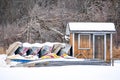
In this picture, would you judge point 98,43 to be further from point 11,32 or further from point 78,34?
point 11,32

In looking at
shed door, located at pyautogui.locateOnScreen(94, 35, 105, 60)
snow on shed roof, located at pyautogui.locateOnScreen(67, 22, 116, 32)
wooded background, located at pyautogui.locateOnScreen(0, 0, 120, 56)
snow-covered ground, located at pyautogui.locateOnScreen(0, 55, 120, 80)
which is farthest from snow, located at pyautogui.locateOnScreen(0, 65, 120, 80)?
wooded background, located at pyautogui.locateOnScreen(0, 0, 120, 56)

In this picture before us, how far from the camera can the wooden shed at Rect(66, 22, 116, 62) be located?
52.2 ft

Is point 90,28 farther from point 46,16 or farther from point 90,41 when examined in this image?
point 46,16

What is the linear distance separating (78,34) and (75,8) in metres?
12.6

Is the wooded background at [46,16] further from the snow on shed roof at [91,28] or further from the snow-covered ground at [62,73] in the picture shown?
the snow-covered ground at [62,73]

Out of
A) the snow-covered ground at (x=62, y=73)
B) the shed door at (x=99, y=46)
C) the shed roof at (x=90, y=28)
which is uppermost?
the snow-covered ground at (x=62, y=73)

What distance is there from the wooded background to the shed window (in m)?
7.71

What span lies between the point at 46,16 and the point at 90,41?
36.7 feet

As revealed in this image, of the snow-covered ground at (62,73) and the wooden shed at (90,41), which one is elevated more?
the snow-covered ground at (62,73)

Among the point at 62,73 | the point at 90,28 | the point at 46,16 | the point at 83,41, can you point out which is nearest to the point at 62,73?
the point at 62,73

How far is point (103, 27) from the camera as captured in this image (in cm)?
1650

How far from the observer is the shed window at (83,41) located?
1585 centimetres

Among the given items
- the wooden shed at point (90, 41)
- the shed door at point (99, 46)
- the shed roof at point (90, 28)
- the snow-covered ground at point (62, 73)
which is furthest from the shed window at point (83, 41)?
the snow-covered ground at point (62, 73)

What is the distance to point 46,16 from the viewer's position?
87.5 feet
